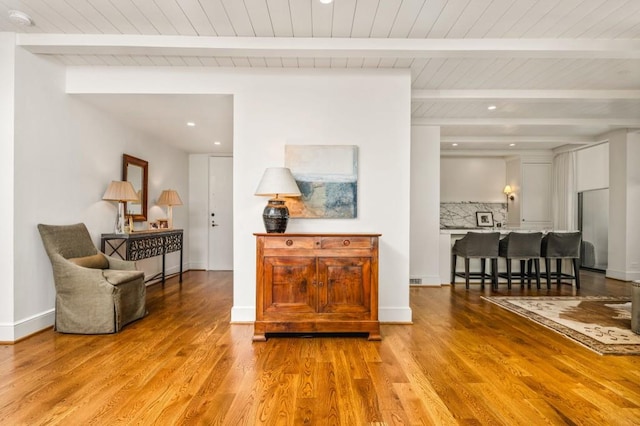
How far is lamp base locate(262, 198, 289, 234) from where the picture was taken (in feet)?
10.5

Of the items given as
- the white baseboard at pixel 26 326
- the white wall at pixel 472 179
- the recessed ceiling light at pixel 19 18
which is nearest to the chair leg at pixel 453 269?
the white wall at pixel 472 179

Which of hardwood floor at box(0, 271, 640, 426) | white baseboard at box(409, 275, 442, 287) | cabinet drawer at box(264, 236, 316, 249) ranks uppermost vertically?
cabinet drawer at box(264, 236, 316, 249)

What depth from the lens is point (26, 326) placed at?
3049mm

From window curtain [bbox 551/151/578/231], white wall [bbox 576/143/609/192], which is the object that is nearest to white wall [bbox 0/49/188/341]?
window curtain [bbox 551/151/578/231]

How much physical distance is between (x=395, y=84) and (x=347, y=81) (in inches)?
19.1

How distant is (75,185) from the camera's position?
3736mm

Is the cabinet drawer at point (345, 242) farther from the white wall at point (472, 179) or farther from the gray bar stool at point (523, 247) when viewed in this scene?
the white wall at point (472, 179)

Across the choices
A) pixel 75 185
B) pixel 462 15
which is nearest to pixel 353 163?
pixel 462 15

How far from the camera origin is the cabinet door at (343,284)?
9.96ft

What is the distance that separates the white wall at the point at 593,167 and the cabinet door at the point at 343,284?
619 cm

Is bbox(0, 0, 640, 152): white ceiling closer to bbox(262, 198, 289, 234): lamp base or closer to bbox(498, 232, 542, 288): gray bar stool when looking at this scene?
bbox(262, 198, 289, 234): lamp base

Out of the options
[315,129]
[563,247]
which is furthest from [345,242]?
[563,247]

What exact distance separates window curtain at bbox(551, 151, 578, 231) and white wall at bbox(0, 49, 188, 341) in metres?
7.95

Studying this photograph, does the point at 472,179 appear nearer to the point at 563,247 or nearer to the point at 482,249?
the point at 563,247
